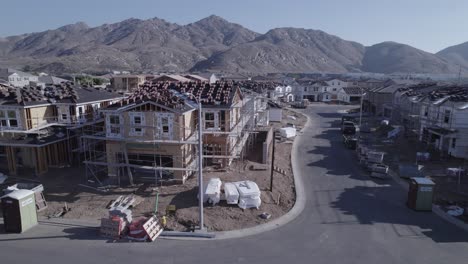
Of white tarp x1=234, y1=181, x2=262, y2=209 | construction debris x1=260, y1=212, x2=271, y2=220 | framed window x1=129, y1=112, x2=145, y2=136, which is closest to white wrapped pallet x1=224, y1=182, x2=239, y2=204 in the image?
white tarp x1=234, y1=181, x2=262, y2=209

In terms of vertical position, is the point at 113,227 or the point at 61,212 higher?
the point at 113,227

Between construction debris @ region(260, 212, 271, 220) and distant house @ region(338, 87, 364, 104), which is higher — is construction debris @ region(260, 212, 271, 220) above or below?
below

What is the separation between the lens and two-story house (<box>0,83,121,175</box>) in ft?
86.0

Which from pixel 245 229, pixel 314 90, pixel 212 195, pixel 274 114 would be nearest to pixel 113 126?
pixel 212 195

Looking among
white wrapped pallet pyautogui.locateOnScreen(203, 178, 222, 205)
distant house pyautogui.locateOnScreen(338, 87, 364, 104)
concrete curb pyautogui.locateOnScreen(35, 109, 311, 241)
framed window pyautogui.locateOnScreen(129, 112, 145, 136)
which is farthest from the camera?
distant house pyautogui.locateOnScreen(338, 87, 364, 104)

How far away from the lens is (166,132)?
901 inches

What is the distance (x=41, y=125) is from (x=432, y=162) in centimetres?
3538

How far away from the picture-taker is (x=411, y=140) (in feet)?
124

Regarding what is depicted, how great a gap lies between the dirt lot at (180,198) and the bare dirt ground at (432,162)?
10084 millimetres

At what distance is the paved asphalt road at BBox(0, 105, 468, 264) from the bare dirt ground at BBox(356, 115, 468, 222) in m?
3.65

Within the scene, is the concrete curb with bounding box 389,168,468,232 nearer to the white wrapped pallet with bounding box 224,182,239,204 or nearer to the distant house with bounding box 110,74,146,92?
the white wrapped pallet with bounding box 224,182,239,204

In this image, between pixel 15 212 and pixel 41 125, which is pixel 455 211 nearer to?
pixel 15 212

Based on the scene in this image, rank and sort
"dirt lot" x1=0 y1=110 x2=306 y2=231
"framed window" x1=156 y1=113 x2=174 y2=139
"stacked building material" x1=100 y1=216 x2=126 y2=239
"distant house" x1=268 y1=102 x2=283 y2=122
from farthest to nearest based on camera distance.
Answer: "distant house" x1=268 y1=102 x2=283 y2=122, "framed window" x1=156 y1=113 x2=174 y2=139, "dirt lot" x1=0 y1=110 x2=306 y2=231, "stacked building material" x1=100 y1=216 x2=126 y2=239

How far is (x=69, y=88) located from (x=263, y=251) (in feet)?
87.1
